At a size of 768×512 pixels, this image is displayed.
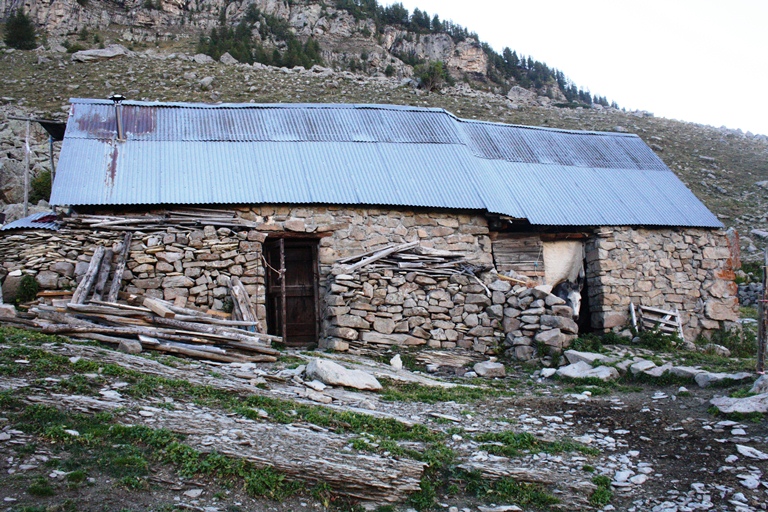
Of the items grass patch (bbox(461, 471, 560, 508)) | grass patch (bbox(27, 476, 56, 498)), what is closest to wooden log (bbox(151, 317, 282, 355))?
grass patch (bbox(461, 471, 560, 508))

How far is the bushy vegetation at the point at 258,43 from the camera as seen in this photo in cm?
4025

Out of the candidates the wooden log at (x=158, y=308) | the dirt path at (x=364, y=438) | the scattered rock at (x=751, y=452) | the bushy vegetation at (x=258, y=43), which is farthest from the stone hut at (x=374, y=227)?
the bushy vegetation at (x=258, y=43)

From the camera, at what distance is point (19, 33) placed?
39.1 meters

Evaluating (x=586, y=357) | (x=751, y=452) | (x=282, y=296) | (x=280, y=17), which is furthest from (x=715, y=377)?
(x=280, y=17)

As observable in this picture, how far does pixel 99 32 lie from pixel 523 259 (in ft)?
138

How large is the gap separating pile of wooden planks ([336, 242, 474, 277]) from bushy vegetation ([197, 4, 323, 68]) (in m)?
29.4

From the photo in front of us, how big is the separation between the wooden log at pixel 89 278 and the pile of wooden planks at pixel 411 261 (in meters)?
4.40

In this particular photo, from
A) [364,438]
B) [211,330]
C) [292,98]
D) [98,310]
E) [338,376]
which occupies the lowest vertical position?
[364,438]

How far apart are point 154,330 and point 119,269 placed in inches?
88.0

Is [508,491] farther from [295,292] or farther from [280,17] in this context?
[280,17]

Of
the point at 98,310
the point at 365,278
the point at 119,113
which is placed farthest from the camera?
the point at 119,113

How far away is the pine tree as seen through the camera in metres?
38.2

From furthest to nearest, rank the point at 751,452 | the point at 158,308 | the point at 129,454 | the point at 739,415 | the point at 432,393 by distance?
the point at 158,308 < the point at 432,393 < the point at 739,415 < the point at 751,452 < the point at 129,454

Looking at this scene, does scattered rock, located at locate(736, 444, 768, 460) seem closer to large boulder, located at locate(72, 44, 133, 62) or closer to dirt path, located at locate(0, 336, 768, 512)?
dirt path, located at locate(0, 336, 768, 512)
